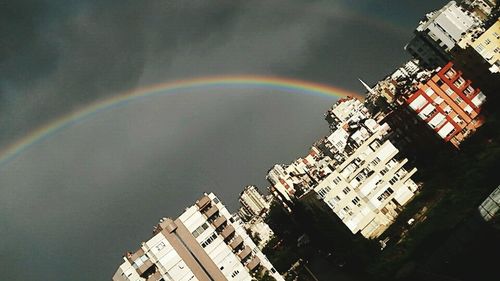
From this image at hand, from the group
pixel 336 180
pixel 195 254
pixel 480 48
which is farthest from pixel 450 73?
pixel 195 254

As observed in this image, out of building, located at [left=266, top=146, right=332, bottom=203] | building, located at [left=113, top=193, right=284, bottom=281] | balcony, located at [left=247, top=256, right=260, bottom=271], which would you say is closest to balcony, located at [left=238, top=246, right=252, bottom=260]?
building, located at [left=113, top=193, right=284, bottom=281]

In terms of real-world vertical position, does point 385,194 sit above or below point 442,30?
below

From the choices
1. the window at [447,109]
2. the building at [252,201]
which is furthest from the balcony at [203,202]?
the building at [252,201]

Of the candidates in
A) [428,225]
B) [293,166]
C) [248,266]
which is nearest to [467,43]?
[428,225]

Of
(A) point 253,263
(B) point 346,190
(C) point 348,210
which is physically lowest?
(C) point 348,210

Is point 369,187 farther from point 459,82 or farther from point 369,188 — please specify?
point 459,82

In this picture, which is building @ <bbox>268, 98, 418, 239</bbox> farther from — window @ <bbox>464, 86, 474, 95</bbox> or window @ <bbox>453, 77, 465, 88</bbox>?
window @ <bbox>464, 86, 474, 95</bbox>
